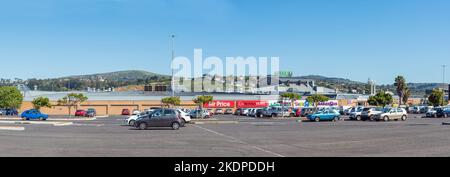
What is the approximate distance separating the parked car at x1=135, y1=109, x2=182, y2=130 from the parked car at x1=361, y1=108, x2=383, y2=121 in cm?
2390

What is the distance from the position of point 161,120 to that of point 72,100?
195ft

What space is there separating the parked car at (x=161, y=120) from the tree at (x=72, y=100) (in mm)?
55739

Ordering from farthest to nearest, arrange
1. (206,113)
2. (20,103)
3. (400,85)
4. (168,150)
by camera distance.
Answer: (400,85), (20,103), (206,113), (168,150)

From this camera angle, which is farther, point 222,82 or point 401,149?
point 222,82

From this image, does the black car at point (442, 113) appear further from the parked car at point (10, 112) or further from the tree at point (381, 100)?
the parked car at point (10, 112)

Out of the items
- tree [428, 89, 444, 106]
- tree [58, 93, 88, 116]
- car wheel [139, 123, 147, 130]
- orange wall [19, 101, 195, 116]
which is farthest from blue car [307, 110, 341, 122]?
tree [428, 89, 444, 106]

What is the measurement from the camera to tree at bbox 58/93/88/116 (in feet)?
291

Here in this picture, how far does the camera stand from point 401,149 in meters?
19.1

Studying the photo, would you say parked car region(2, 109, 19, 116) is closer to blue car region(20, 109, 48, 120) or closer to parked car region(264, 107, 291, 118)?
blue car region(20, 109, 48, 120)

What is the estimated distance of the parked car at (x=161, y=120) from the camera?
35.5m

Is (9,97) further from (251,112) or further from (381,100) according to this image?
(381,100)
